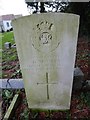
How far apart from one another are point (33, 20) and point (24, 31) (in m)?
0.18

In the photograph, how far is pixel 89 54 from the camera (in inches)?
202

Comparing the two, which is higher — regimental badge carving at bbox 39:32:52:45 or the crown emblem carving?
the crown emblem carving

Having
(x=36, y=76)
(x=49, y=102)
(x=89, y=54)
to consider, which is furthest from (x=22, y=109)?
(x=89, y=54)

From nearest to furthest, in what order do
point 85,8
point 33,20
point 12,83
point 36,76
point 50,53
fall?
point 33,20 → point 50,53 → point 36,76 → point 12,83 → point 85,8

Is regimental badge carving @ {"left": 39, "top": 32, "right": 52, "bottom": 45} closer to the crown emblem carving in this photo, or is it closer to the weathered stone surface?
the crown emblem carving

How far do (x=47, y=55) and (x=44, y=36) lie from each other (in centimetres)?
26

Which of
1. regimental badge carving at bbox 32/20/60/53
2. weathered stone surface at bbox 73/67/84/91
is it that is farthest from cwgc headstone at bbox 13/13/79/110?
weathered stone surface at bbox 73/67/84/91

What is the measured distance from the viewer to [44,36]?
7.43ft

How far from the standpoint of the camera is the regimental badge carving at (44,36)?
2.21m

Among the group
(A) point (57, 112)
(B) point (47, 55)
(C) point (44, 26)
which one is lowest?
(A) point (57, 112)

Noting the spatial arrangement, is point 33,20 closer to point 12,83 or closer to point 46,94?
point 46,94

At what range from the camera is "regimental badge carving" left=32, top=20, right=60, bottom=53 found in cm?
221

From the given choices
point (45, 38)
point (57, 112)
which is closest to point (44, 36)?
point (45, 38)

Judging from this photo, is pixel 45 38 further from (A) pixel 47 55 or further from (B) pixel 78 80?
(B) pixel 78 80
